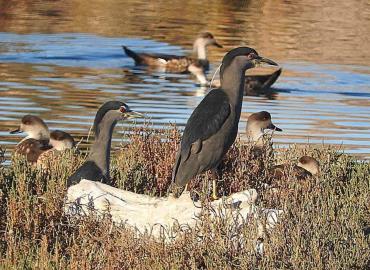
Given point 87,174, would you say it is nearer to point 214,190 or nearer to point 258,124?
point 214,190

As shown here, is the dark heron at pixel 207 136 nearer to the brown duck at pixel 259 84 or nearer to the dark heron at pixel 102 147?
the dark heron at pixel 102 147

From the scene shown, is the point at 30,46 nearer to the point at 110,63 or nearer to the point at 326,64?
the point at 110,63

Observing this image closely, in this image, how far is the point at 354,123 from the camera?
21.2m

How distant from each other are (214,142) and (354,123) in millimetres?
10666

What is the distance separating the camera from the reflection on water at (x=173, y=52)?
69.7 ft

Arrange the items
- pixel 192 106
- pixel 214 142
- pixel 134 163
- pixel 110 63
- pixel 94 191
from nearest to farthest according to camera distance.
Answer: pixel 94 191, pixel 214 142, pixel 134 163, pixel 192 106, pixel 110 63

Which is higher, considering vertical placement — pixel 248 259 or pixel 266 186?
pixel 266 186

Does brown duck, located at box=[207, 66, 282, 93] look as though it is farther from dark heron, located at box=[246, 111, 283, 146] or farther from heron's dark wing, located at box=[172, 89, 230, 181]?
heron's dark wing, located at box=[172, 89, 230, 181]

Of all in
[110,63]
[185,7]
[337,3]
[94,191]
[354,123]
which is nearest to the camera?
[94,191]

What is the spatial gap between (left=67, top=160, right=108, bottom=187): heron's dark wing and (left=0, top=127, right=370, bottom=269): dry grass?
226 millimetres

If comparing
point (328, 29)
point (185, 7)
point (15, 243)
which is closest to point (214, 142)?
point (15, 243)

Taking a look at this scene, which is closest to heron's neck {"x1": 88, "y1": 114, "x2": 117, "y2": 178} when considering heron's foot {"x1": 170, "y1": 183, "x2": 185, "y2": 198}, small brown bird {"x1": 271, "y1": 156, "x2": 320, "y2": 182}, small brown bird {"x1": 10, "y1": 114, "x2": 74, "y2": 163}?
heron's foot {"x1": 170, "y1": 183, "x2": 185, "y2": 198}

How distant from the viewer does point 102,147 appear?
11.4m

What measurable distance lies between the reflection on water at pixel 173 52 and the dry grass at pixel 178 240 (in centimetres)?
387
